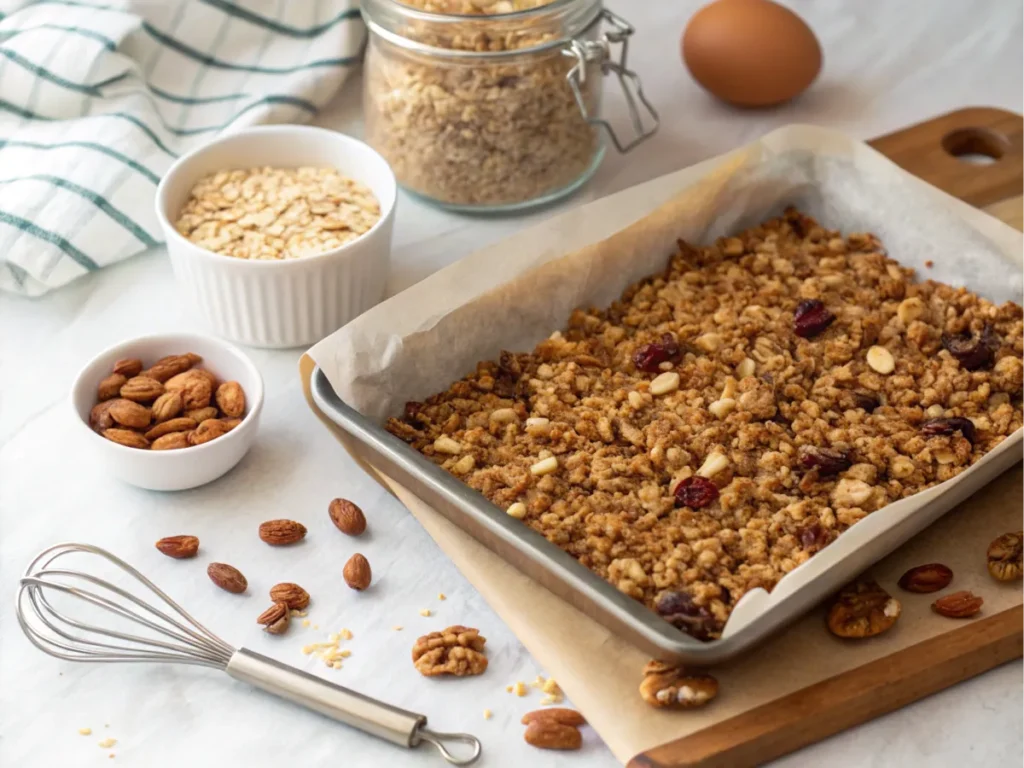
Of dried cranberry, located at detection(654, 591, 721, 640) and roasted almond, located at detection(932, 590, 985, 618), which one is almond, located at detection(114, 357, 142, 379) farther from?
roasted almond, located at detection(932, 590, 985, 618)

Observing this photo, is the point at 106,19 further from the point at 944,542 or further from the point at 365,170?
the point at 944,542

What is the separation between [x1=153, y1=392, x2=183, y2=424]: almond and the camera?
145 centimetres

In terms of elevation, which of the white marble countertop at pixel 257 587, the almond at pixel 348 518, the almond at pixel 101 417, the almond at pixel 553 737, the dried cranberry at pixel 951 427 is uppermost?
the dried cranberry at pixel 951 427

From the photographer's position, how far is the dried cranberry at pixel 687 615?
3.80 ft

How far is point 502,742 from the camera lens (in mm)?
1201

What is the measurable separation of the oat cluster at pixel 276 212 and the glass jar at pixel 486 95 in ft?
0.42

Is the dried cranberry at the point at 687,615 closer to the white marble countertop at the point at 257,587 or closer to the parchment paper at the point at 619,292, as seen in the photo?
the parchment paper at the point at 619,292

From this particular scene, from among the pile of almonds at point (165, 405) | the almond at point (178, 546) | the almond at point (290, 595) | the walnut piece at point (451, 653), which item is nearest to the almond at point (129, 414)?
the pile of almonds at point (165, 405)

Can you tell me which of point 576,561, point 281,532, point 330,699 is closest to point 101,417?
point 281,532

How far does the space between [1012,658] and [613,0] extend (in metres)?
1.57

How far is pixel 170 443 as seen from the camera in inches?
55.8

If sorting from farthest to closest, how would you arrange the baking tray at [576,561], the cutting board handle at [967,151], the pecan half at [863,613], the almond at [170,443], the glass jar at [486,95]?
the cutting board handle at [967,151] → the glass jar at [486,95] → the almond at [170,443] → the pecan half at [863,613] → the baking tray at [576,561]

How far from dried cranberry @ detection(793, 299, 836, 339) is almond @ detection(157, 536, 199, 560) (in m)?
0.78

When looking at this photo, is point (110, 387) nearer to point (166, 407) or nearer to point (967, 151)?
point (166, 407)
